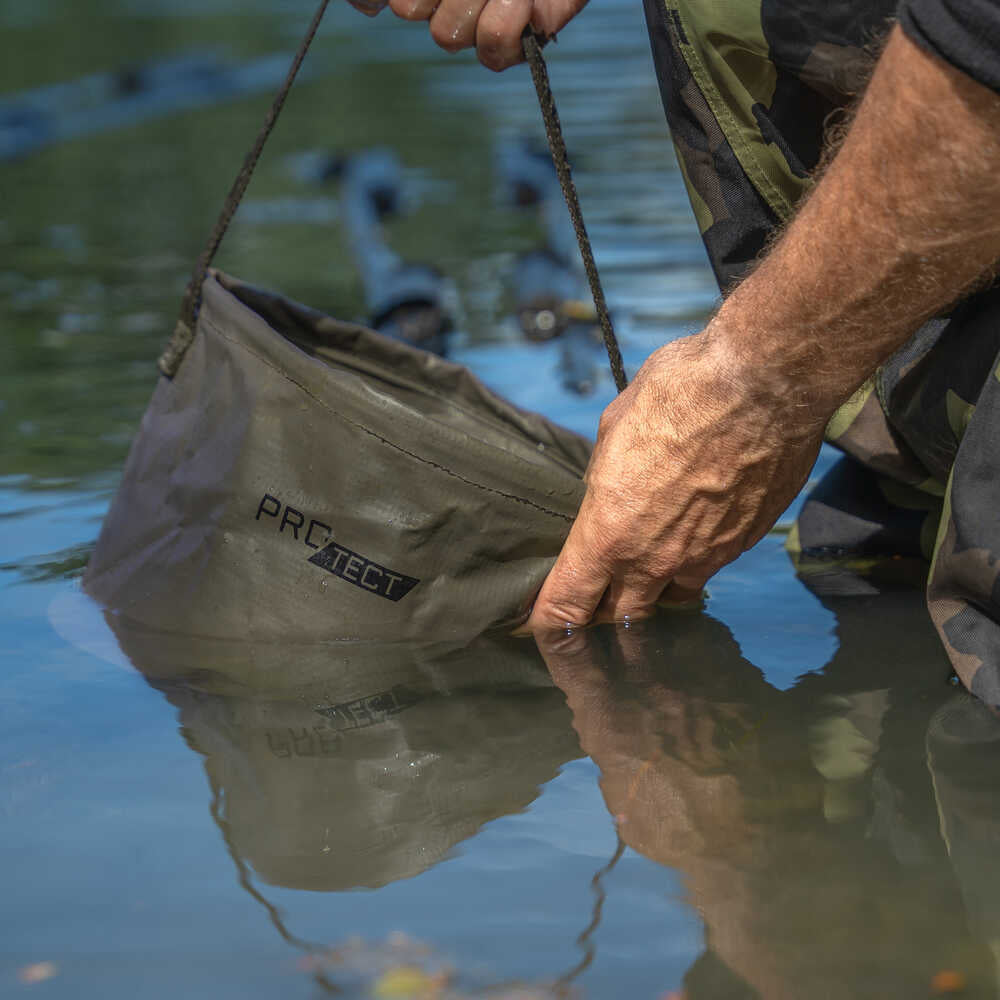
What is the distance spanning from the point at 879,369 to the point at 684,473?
1.43 feet

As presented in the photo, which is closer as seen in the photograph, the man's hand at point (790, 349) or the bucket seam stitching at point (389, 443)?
the man's hand at point (790, 349)

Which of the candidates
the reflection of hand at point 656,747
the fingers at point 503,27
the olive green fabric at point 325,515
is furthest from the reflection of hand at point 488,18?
the reflection of hand at point 656,747

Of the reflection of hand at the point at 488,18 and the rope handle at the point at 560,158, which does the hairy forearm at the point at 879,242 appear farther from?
the reflection of hand at the point at 488,18

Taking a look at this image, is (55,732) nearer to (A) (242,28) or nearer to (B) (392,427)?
(B) (392,427)

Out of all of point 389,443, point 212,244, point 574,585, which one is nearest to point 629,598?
point 574,585

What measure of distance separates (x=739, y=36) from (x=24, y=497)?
152 centimetres

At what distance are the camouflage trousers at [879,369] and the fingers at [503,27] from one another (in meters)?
0.18

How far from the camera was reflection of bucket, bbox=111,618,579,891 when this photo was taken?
1.31m

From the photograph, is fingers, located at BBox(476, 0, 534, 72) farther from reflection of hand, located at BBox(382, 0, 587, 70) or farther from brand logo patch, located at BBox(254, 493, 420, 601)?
brand logo patch, located at BBox(254, 493, 420, 601)

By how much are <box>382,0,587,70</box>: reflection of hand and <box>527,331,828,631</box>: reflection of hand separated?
1.81ft

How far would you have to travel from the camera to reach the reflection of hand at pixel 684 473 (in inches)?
59.7

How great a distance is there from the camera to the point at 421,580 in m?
1.71

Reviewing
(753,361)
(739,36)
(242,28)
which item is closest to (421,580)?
(753,361)

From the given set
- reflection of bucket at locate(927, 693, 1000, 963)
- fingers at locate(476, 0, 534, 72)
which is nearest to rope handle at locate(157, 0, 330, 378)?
fingers at locate(476, 0, 534, 72)
